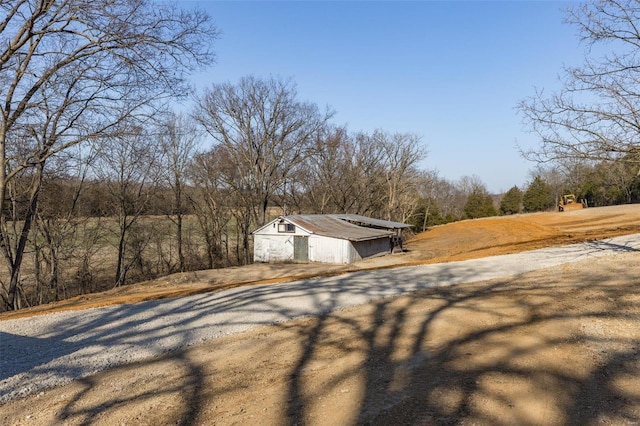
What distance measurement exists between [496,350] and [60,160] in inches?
744

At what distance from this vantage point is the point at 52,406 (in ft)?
15.3

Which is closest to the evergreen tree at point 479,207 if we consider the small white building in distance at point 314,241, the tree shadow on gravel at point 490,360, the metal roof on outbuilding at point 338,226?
the metal roof on outbuilding at point 338,226

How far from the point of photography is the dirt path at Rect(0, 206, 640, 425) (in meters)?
3.99

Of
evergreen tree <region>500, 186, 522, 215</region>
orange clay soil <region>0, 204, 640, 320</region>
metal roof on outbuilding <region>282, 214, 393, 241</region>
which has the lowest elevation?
orange clay soil <region>0, 204, 640, 320</region>

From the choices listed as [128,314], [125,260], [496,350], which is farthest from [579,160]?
[125,260]

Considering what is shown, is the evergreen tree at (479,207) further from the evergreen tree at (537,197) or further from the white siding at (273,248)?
the white siding at (273,248)

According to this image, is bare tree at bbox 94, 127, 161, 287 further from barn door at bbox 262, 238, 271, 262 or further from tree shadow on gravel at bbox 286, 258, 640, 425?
tree shadow on gravel at bbox 286, 258, 640, 425

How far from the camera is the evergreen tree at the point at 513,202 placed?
69375 millimetres

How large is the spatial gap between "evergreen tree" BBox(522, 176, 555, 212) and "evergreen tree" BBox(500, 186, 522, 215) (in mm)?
1220

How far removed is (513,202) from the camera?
69312 mm

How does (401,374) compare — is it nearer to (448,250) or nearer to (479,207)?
(448,250)

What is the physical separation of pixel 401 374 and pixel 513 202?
235 feet

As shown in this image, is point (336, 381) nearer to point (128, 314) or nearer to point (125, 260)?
point (128, 314)

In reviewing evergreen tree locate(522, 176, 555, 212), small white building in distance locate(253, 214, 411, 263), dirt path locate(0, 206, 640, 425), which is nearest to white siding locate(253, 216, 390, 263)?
small white building in distance locate(253, 214, 411, 263)
